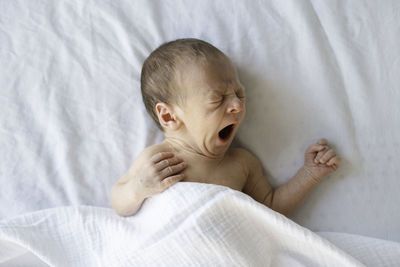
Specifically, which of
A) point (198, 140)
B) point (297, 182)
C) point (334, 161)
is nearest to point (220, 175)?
point (198, 140)

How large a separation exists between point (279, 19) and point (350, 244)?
0.68m

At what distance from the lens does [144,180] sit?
1.06 metres

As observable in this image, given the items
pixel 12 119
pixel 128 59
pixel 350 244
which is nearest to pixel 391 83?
pixel 350 244

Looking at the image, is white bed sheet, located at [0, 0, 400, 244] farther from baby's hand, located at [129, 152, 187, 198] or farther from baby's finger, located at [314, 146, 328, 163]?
baby's hand, located at [129, 152, 187, 198]

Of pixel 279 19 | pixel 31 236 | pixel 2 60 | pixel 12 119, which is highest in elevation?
pixel 279 19

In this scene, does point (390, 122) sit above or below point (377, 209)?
above

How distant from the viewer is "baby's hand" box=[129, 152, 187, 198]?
105 centimetres

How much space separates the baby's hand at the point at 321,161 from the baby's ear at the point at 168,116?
40 cm

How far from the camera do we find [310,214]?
1188 millimetres

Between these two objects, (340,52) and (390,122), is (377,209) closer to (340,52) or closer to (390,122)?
(390,122)

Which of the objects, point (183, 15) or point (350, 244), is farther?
point (183, 15)

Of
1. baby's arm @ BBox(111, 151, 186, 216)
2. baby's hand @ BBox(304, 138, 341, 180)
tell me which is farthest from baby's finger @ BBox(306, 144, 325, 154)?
baby's arm @ BBox(111, 151, 186, 216)

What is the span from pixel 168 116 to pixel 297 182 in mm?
425

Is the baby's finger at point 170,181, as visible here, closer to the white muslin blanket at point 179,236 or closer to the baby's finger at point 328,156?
Answer: the white muslin blanket at point 179,236
